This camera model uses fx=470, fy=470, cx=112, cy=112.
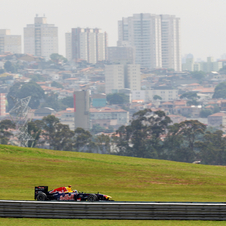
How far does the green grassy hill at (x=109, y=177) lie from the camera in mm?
22688

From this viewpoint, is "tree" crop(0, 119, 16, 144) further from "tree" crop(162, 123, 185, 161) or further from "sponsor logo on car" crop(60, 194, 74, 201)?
"sponsor logo on car" crop(60, 194, 74, 201)

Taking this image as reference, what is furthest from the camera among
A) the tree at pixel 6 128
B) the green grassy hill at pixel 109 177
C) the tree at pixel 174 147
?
the tree at pixel 6 128

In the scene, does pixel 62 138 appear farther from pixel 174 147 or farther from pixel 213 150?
pixel 213 150

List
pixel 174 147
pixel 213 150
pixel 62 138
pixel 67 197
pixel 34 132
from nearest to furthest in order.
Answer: pixel 67 197, pixel 213 150, pixel 174 147, pixel 34 132, pixel 62 138

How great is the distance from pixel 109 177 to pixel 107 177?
0.13 m

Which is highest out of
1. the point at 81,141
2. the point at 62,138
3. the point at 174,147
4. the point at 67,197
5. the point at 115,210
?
the point at 67,197

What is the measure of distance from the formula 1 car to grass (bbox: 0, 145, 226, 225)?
1.55m

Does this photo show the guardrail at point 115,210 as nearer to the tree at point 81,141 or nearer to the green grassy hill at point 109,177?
the green grassy hill at point 109,177

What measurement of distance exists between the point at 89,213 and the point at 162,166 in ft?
53.4

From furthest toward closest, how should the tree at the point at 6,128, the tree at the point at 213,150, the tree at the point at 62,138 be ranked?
1. the tree at the point at 62,138
2. the tree at the point at 6,128
3. the tree at the point at 213,150

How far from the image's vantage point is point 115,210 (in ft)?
57.5
